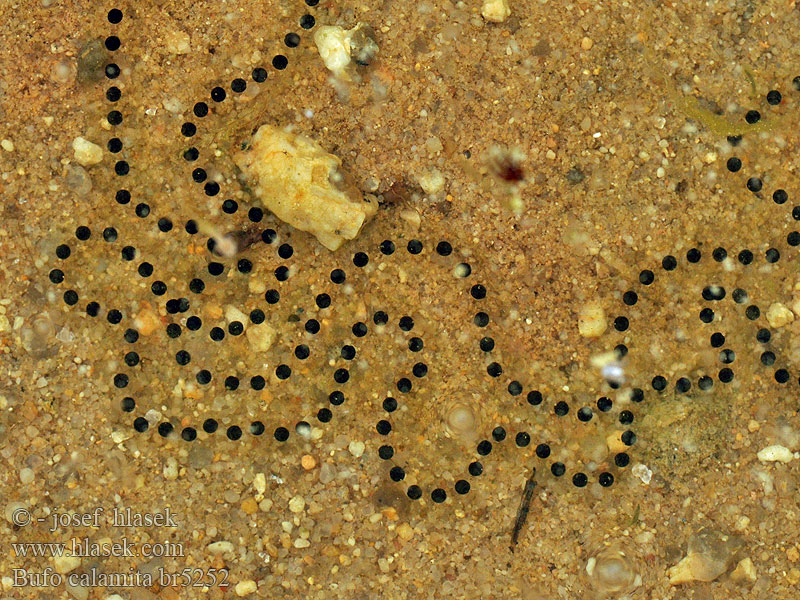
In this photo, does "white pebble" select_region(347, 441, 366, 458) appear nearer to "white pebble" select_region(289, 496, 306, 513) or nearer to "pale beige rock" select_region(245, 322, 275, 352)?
"white pebble" select_region(289, 496, 306, 513)

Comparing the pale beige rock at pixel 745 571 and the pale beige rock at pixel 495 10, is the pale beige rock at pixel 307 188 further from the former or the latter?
the pale beige rock at pixel 745 571

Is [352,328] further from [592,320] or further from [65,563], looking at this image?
[65,563]

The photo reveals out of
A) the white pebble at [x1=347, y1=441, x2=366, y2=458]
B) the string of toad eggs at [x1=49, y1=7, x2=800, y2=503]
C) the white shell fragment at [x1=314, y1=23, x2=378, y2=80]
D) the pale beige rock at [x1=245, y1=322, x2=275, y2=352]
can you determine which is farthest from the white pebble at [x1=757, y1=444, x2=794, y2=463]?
the white shell fragment at [x1=314, y1=23, x2=378, y2=80]

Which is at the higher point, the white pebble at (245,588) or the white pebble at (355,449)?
the white pebble at (355,449)

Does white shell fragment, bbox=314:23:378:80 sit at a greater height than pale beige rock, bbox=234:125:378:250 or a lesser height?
greater

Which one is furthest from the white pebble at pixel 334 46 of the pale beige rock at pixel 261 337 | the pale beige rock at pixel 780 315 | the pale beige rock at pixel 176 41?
the pale beige rock at pixel 780 315

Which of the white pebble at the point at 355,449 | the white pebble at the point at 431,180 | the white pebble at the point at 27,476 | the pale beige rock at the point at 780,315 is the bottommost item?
the white pebble at the point at 27,476

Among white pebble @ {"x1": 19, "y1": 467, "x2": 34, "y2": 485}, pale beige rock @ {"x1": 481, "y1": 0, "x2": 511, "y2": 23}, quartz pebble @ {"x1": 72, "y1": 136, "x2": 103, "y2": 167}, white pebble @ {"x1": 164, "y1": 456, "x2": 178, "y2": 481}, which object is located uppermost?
pale beige rock @ {"x1": 481, "y1": 0, "x2": 511, "y2": 23}
